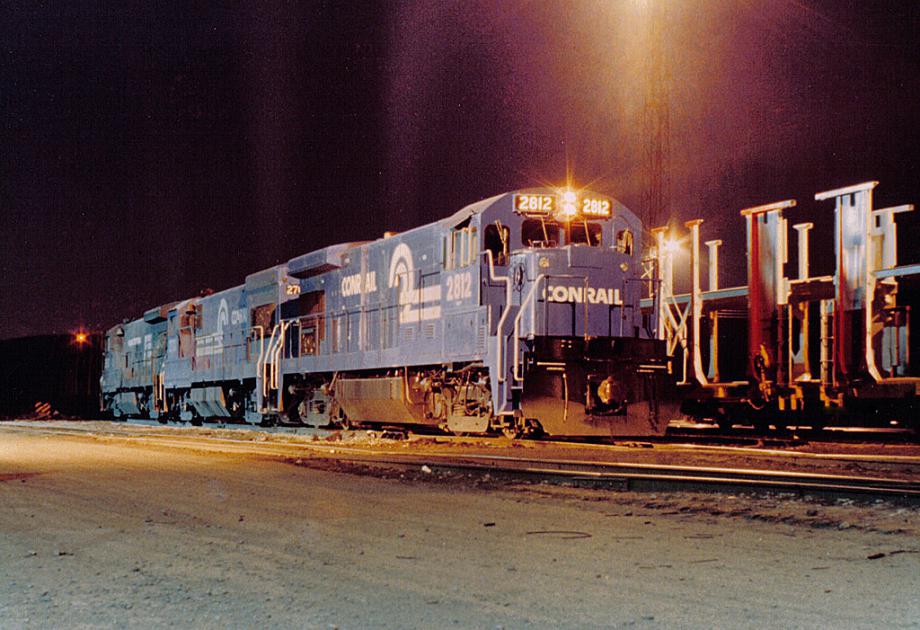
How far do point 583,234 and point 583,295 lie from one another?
107 cm

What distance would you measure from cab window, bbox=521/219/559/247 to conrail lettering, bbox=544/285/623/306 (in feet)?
2.80

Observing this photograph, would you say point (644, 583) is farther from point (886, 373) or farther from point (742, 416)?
point (742, 416)

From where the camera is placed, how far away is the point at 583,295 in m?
15.7

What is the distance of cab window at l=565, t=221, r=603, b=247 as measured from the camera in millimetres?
16062

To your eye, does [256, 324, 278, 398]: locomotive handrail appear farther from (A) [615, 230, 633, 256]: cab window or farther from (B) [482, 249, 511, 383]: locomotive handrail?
(A) [615, 230, 633, 256]: cab window

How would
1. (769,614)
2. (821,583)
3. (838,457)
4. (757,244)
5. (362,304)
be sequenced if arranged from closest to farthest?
(769,614)
(821,583)
(838,457)
(757,244)
(362,304)

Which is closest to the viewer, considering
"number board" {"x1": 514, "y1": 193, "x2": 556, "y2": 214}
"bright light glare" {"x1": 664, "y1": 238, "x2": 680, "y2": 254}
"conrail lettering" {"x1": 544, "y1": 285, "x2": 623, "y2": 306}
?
"conrail lettering" {"x1": 544, "y1": 285, "x2": 623, "y2": 306}

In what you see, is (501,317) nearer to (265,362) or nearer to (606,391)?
(606,391)

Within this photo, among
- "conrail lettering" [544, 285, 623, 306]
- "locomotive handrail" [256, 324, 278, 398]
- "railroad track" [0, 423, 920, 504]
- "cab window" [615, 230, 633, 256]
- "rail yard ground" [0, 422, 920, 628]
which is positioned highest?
"cab window" [615, 230, 633, 256]

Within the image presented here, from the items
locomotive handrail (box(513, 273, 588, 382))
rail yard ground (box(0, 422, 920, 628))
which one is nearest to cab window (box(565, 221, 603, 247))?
locomotive handrail (box(513, 273, 588, 382))

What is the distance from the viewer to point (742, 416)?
19578mm


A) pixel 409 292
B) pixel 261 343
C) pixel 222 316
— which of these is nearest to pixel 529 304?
pixel 409 292

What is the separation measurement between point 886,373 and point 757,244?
3520mm

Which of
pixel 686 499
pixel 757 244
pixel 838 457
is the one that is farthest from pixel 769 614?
pixel 757 244
